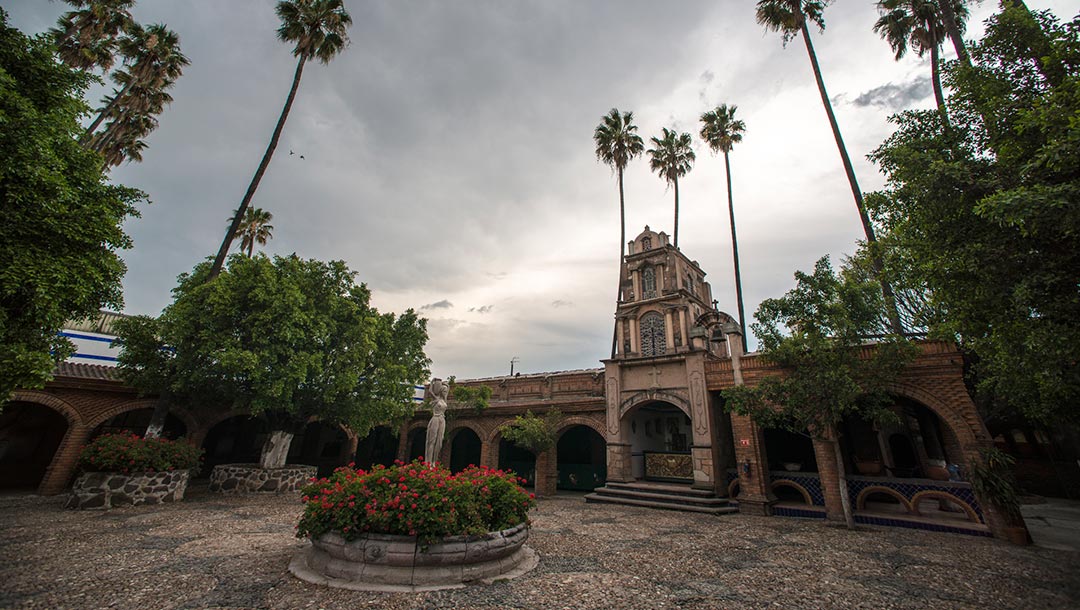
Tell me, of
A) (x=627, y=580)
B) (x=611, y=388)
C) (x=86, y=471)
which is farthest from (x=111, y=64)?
(x=627, y=580)

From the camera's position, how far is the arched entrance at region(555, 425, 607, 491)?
1956 cm

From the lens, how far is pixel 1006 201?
198 inches

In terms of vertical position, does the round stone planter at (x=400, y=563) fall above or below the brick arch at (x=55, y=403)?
below

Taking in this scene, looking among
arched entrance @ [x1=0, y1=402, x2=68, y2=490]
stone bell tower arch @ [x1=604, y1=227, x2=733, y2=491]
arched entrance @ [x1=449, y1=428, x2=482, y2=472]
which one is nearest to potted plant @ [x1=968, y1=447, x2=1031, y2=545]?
stone bell tower arch @ [x1=604, y1=227, x2=733, y2=491]

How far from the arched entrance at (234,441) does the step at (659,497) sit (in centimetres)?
1783

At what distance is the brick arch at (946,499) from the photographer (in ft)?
34.9

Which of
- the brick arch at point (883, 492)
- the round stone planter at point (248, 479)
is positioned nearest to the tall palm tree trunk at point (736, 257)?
the brick arch at point (883, 492)

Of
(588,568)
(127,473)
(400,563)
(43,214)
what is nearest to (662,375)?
(588,568)

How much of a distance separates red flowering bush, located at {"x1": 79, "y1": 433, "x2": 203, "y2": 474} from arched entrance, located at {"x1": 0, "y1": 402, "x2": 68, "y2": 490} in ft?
22.6

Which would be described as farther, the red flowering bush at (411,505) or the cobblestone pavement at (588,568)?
the red flowering bush at (411,505)

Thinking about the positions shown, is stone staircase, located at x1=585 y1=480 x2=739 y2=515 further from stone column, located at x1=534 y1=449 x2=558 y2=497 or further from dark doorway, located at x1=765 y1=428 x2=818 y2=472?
dark doorway, located at x1=765 y1=428 x2=818 y2=472

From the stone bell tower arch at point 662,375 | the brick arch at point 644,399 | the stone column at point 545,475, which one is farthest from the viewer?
the stone column at point 545,475

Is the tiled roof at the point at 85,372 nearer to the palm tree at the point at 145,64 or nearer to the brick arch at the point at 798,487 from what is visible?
the palm tree at the point at 145,64

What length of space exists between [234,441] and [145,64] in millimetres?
18031
